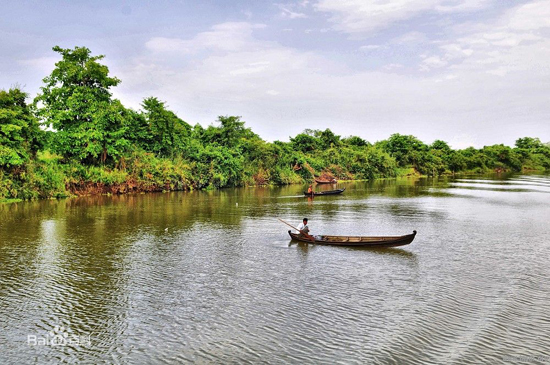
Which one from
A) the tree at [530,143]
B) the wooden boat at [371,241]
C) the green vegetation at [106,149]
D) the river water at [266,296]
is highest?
the tree at [530,143]

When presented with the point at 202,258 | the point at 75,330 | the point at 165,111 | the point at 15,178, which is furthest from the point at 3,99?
the point at 75,330

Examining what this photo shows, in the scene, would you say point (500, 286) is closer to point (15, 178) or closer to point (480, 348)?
point (480, 348)

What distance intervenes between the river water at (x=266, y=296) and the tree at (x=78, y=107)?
1895 cm

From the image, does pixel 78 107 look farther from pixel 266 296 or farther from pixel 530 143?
pixel 530 143

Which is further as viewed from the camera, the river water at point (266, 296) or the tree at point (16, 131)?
the tree at point (16, 131)

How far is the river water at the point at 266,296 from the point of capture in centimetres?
821

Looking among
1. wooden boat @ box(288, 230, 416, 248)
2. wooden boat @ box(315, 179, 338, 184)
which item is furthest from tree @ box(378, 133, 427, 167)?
wooden boat @ box(288, 230, 416, 248)

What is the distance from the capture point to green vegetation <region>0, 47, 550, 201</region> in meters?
34.9

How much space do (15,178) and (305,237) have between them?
29.4m

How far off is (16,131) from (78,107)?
7.56m

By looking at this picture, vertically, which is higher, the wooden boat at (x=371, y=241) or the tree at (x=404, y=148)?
the tree at (x=404, y=148)

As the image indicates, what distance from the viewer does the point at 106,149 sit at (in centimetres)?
4266

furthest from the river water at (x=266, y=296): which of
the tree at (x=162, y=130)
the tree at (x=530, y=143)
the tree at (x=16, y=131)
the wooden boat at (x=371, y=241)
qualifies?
the tree at (x=530, y=143)

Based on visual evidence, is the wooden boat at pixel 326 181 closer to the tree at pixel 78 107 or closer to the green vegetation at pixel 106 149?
the green vegetation at pixel 106 149
